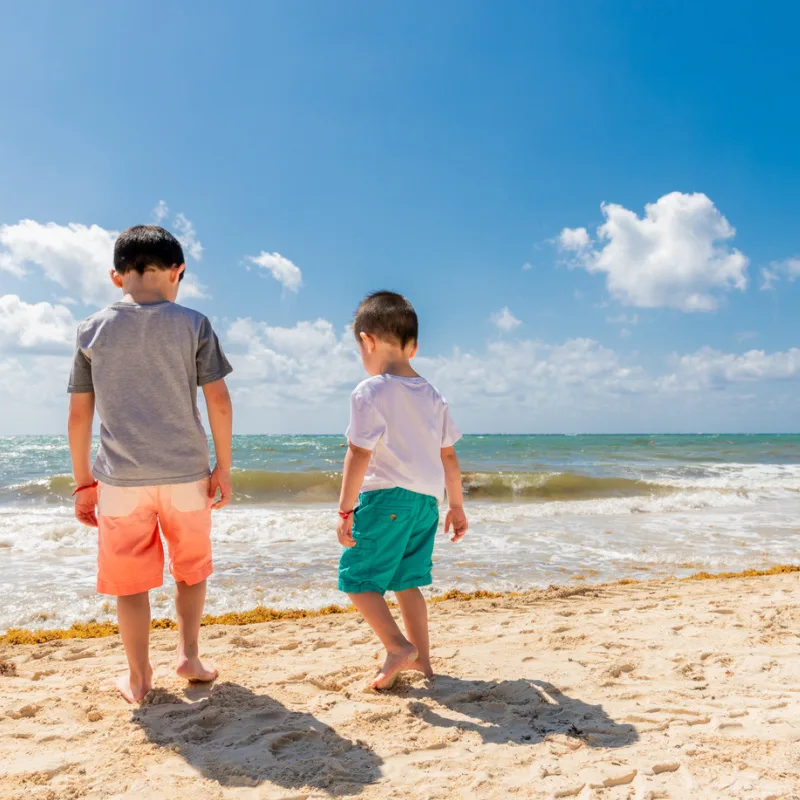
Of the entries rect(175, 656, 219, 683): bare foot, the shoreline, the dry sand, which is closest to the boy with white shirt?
the dry sand

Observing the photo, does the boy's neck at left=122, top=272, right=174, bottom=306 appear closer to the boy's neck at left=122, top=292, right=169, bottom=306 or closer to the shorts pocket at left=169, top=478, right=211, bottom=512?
the boy's neck at left=122, top=292, right=169, bottom=306

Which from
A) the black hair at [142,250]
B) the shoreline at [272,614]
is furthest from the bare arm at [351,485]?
the shoreline at [272,614]

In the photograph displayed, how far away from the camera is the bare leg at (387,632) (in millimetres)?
2557

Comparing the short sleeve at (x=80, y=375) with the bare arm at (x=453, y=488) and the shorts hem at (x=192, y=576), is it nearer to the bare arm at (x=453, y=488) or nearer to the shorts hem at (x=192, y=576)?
the shorts hem at (x=192, y=576)

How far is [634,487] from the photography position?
1565 cm

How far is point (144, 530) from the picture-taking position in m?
2.53

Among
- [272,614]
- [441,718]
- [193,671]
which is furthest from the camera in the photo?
[272,614]

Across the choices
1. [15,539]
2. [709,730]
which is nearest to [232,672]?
[709,730]

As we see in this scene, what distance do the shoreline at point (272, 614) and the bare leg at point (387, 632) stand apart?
1896 mm

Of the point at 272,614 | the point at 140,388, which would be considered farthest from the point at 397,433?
the point at 272,614

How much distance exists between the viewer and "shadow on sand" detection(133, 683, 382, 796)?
1938 mm

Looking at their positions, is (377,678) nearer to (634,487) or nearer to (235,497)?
(235,497)

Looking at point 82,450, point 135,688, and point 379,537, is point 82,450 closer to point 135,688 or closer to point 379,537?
point 135,688

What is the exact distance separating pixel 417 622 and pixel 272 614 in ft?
6.45
